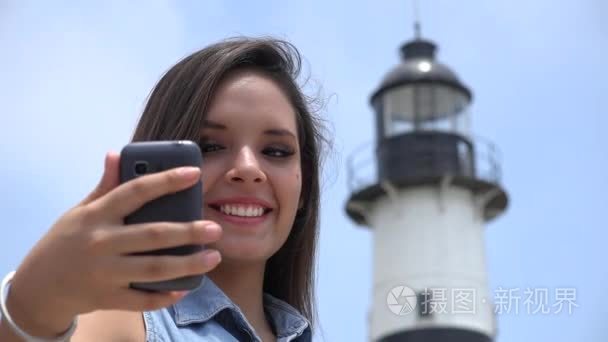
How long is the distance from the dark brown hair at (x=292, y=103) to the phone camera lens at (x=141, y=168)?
0.58m

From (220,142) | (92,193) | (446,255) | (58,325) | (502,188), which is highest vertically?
(502,188)

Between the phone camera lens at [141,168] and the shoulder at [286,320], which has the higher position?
the phone camera lens at [141,168]

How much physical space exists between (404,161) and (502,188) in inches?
76.1

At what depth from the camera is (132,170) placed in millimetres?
1299

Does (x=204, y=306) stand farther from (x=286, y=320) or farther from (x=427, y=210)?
(x=427, y=210)

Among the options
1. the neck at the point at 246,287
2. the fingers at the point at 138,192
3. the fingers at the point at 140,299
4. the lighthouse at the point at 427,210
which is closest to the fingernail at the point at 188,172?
the fingers at the point at 138,192

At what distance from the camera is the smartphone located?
1.26 m

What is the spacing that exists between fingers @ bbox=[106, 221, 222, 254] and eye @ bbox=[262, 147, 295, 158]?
28.4 inches

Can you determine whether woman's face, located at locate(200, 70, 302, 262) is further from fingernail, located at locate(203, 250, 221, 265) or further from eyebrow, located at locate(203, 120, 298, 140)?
fingernail, located at locate(203, 250, 221, 265)

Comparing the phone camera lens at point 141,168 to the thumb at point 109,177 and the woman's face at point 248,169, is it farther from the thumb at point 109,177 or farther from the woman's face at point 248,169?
the woman's face at point 248,169

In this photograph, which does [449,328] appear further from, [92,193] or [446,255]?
[92,193]

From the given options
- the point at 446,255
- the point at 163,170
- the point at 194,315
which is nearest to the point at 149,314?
the point at 194,315

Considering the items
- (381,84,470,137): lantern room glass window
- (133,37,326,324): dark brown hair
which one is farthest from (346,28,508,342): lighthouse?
(133,37,326,324): dark brown hair

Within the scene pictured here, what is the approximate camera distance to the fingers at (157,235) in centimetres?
120
